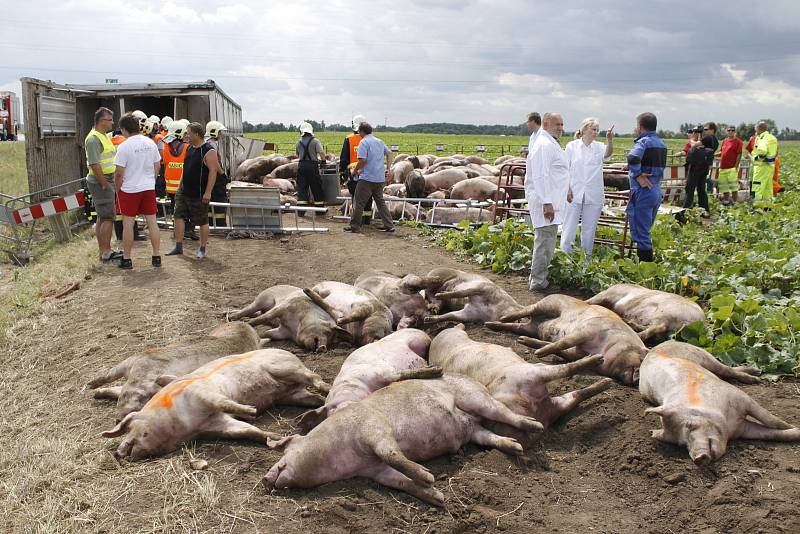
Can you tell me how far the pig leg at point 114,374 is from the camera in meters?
5.62

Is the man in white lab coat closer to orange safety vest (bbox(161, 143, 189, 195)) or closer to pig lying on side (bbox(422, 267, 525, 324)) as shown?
pig lying on side (bbox(422, 267, 525, 324))

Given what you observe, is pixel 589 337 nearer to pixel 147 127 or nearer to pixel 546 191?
pixel 546 191

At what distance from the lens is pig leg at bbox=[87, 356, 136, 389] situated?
221 inches

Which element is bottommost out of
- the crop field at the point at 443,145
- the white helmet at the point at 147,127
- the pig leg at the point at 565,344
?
the pig leg at the point at 565,344

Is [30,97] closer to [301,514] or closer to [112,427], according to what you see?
[112,427]

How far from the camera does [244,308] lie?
24.5ft

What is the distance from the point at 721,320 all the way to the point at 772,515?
9.16 ft

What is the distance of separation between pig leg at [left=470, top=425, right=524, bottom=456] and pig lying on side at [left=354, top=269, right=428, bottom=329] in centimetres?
245

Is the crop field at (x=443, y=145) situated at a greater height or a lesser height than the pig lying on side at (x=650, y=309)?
greater

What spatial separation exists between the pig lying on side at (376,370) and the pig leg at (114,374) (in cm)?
172

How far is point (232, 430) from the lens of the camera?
4.64m

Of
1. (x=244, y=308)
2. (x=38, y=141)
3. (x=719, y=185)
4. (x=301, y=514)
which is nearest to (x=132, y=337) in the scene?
(x=244, y=308)

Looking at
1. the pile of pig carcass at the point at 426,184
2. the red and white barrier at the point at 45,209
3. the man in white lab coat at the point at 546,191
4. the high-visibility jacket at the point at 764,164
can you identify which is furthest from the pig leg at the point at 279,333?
the high-visibility jacket at the point at 764,164

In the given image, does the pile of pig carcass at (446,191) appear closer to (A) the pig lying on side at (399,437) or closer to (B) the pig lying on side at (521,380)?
(B) the pig lying on side at (521,380)
